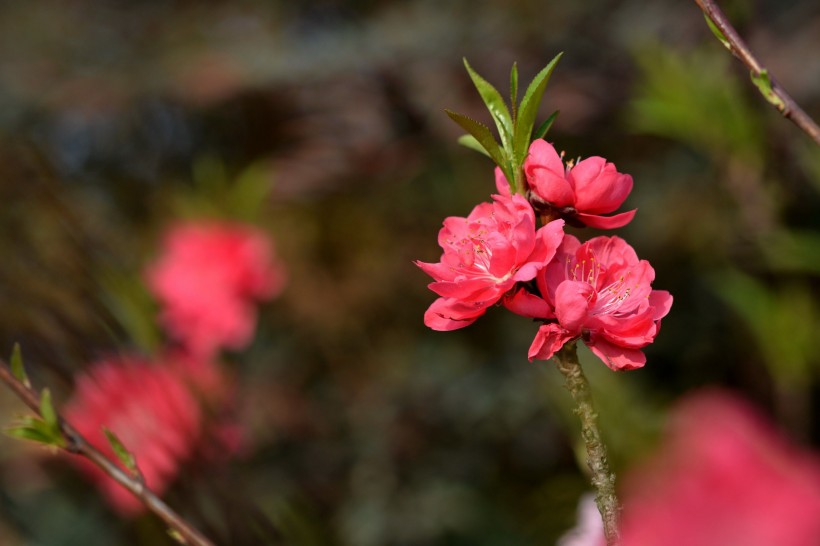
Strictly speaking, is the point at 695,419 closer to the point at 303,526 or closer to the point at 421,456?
the point at 303,526

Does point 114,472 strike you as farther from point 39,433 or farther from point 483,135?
point 483,135

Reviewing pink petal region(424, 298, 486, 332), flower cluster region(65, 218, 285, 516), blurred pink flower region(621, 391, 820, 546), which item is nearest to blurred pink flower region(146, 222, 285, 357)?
flower cluster region(65, 218, 285, 516)

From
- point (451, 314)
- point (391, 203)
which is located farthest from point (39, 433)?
point (391, 203)

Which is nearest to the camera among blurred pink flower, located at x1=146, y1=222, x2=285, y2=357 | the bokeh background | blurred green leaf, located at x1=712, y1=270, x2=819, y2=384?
blurred green leaf, located at x1=712, y1=270, x2=819, y2=384

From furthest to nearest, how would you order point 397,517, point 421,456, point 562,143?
point 562,143
point 421,456
point 397,517

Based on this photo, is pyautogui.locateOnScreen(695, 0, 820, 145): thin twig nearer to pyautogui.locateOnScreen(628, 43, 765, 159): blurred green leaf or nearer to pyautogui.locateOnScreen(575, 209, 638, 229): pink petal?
pyautogui.locateOnScreen(575, 209, 638, 229): pink petal

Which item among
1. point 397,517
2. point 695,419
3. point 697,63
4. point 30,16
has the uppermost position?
point 30,16

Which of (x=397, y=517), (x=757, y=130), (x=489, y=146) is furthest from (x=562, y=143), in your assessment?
(x=489, y=146)
